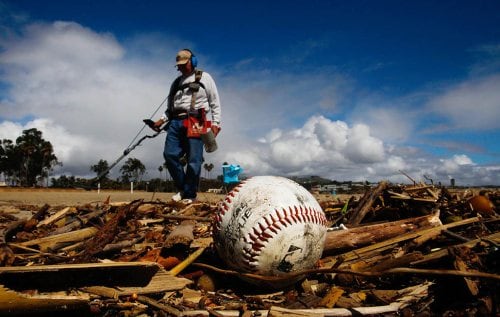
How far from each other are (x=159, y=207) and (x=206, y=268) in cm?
399

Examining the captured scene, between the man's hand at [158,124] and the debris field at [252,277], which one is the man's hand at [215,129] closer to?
the man's hand at [158,124]

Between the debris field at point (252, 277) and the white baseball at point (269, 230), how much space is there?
15cm

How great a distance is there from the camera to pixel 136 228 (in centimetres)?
612

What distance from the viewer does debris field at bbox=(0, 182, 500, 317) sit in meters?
2.83

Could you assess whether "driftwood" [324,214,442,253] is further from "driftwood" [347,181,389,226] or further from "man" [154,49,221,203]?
"man" [154,49,221,203]

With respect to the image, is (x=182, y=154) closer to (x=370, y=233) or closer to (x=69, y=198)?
(x=370, y=233)

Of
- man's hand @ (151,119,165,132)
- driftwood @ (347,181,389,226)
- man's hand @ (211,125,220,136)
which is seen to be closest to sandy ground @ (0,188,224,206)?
man's hand @ (151,119,165,132)

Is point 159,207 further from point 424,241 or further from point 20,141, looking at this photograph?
point 20,141

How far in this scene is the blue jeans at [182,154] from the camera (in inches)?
316

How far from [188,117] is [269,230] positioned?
17.3 feet

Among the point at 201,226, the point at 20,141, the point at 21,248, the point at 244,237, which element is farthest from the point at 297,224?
the point at 20,141

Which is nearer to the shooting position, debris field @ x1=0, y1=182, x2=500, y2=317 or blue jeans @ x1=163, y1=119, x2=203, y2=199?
debris field @ x1=0, y1=182, x2=500, y2=317

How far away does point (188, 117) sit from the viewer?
8180 mm

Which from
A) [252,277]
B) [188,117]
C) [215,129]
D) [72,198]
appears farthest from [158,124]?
[72,198]
